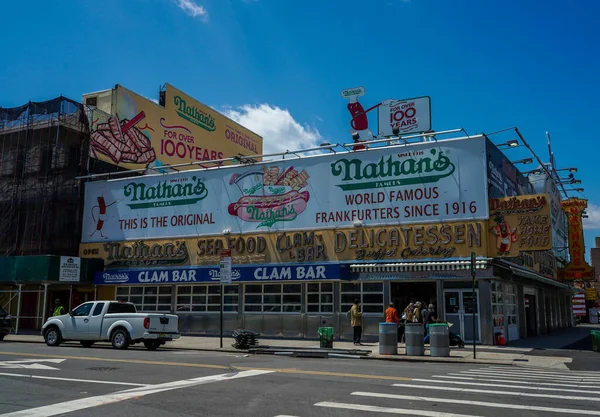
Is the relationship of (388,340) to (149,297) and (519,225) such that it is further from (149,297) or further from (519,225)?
(149,297)

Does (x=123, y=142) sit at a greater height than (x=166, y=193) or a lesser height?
greater

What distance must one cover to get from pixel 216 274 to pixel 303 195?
5943 millimetres

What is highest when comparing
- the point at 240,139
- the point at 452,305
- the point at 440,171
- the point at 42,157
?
the point at 240,139

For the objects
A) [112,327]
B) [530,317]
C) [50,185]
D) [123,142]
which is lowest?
[112,327]

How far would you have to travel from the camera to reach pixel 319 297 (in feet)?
85.6

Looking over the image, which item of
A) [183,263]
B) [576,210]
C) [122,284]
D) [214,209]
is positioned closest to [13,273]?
[122,284]

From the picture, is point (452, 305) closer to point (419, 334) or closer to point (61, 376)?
point (419, 334)

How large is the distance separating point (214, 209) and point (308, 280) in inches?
276

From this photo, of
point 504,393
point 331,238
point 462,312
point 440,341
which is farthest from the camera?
point 331,238

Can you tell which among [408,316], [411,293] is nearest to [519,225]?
[411,293]

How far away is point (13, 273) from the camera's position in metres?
29.4

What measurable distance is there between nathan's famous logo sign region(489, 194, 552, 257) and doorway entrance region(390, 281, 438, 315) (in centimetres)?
319

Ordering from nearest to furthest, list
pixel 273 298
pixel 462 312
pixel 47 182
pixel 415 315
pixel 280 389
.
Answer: pixel 280 389 → pixel 415 315 → pixel 462 312 → pixel 273 298 → pixel 47 182

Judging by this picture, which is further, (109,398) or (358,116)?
(358,116)
